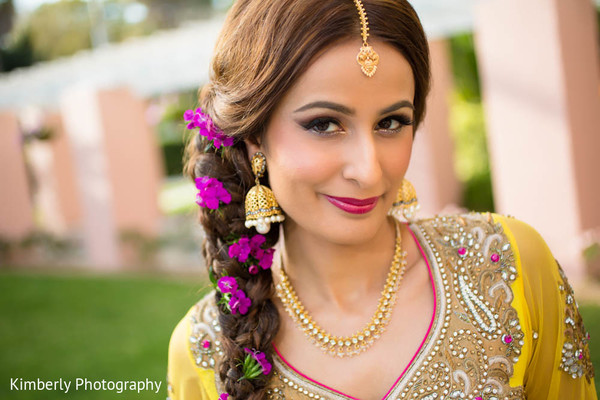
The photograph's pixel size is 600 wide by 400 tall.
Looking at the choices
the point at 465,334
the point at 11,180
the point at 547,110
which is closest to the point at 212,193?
the point at 465,334

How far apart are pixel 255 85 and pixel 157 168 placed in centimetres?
797

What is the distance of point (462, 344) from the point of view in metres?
1.67

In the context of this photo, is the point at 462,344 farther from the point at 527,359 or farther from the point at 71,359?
the point at 71,359


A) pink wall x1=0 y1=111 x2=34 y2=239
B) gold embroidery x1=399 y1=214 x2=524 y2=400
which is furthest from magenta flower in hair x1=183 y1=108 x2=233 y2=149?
pink wall x1=0 y1=111 x2=34 y2=239

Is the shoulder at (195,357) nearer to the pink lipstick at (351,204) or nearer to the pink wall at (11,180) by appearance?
A: the pink lipstick at (351,204)

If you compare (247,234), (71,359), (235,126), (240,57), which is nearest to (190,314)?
(247,234)

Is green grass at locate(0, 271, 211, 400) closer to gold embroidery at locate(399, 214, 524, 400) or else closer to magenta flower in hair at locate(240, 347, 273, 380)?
magenta flower in hair at locate(240, 347, 273, 380)

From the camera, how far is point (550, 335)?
5.54 ft

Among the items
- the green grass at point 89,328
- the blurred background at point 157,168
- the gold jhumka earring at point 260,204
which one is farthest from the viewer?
the green grass at point 89,328

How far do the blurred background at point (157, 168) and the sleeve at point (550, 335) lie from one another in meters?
1.01

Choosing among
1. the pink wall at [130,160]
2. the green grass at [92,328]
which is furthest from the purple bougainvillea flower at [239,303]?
the pink wall at [130,160]

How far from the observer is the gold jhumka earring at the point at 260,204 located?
66.9 inches

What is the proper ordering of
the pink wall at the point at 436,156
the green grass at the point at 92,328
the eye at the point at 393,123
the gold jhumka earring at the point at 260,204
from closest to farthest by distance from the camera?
1. the eye at the point at 393,123
2. the gold jhumka earring at the point at 260,204
3. the green grass at the point at 92,328
4. the pink wall at the point at 436,156

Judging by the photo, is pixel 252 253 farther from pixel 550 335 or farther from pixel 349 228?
pixel 550 335
